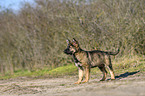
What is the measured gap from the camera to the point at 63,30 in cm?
2209

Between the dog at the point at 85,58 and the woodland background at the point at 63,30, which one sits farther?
the woodland background at the point at 63,30

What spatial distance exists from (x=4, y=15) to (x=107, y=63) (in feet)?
68.7

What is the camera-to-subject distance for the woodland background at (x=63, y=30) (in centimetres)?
1778

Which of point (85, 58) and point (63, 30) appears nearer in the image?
point (85, 58)

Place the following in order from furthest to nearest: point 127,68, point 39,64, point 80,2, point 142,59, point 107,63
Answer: point 39,64 < point 80,2 < point 142,59 < point 127,68 < point 107,63

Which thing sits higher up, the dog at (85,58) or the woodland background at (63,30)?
the woodland background at (63,30)

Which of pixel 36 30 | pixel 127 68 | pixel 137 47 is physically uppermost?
pixel 36 30

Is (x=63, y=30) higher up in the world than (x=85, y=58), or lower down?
higher up

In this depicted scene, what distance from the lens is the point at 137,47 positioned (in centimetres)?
1789

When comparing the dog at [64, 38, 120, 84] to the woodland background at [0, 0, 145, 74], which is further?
the woodland background at [0, 0, 145, 74]

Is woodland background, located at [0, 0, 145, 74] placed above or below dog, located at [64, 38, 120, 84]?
above

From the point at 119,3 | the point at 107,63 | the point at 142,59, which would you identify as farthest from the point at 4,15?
the point at 107,63

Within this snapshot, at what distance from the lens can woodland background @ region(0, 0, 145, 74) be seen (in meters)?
17.8

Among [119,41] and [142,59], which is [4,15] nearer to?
[119,41]
